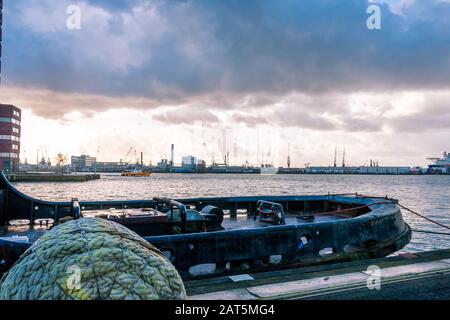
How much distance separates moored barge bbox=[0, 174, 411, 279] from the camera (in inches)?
414

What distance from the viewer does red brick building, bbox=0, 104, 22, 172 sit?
344ft

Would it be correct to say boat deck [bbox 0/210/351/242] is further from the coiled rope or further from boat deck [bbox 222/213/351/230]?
the coiled rope

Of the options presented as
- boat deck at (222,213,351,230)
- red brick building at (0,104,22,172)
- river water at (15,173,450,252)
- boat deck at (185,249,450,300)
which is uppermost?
red brick building at (0,104,22,172)

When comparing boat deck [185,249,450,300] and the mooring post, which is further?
the mooring post

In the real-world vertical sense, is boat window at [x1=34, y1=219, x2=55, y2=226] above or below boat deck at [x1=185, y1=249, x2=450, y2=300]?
below

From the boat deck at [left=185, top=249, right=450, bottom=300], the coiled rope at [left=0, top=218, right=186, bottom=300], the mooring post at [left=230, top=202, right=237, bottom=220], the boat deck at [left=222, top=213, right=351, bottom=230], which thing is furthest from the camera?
→ the mooring post at [left=230, top=202, right=237, bottom=220]

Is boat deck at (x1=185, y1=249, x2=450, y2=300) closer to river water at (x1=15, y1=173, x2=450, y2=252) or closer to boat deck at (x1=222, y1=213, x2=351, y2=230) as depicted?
boat deck at (x1=222, y1=213, x2=351, y2=230)

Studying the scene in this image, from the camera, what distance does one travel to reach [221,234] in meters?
10.9

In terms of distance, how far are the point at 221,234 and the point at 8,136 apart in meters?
114

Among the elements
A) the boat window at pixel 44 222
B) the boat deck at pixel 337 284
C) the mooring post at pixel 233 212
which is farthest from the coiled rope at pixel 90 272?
the mooring post at pixel 233 212

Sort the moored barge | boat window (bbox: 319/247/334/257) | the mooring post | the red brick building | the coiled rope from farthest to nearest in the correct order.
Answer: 1. the red brick building
2. the mooring post
3. boat window (bbox: 319/247/334/257)
4. the moored barge
5. the coiled rope

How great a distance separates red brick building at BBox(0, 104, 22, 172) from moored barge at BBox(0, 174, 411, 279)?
104805mm

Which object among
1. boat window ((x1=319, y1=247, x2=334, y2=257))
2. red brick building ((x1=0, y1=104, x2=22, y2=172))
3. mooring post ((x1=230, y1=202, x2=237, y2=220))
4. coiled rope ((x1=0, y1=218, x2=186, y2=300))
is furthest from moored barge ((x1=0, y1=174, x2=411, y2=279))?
red brick building ((x1=0, y1=104, x2=22, y2=172))
